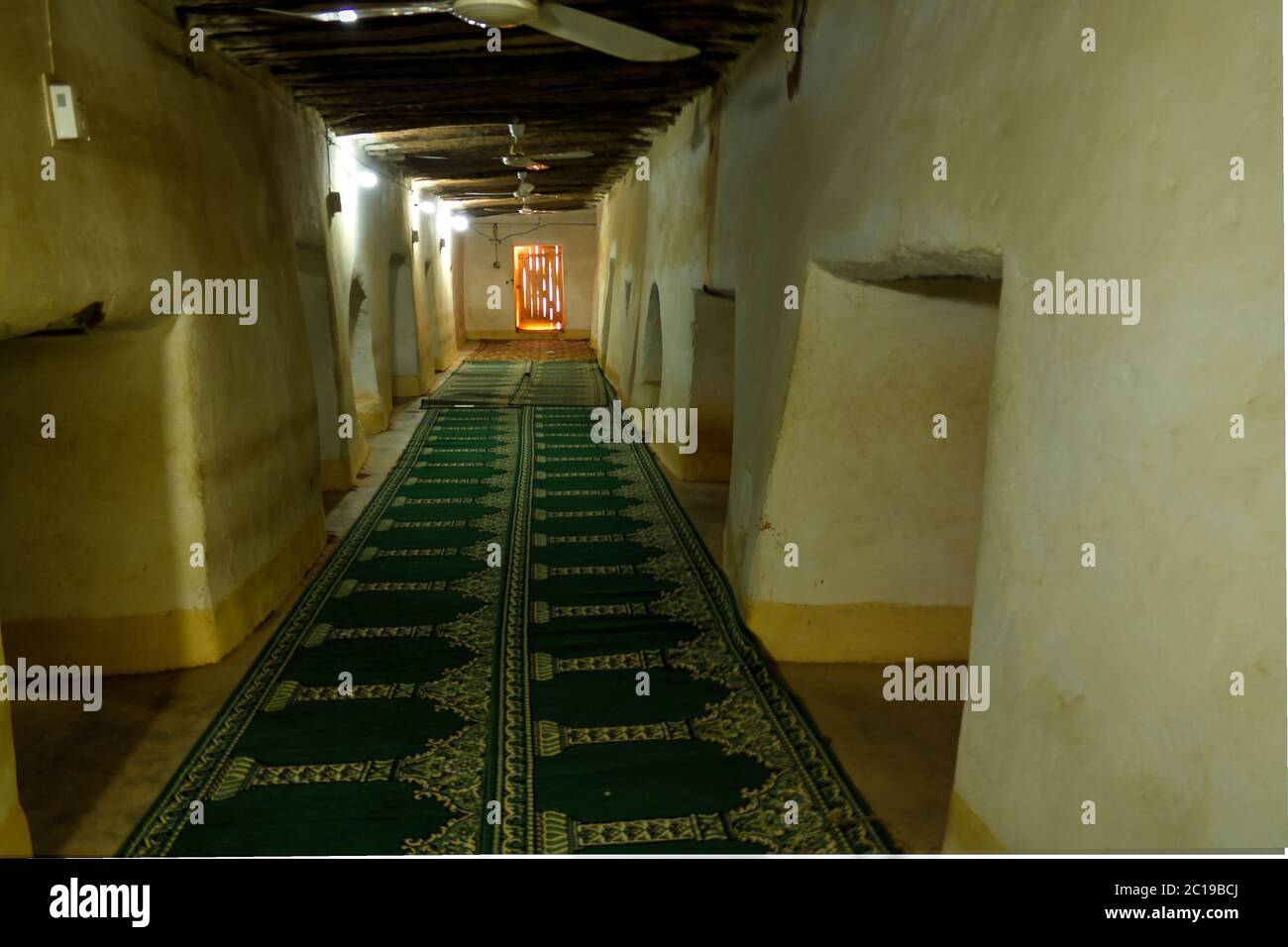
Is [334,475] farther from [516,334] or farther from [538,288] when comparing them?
[538,288]

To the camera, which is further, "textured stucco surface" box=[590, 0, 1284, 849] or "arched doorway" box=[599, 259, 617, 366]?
"arched doorway" box=[599, 259, 617, 366]

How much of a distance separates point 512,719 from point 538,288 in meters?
22.2

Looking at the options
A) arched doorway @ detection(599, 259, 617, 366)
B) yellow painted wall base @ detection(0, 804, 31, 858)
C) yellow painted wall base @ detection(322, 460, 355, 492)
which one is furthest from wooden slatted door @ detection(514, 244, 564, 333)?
yellow painted wall base @ detection(0, 804, 31, 858)

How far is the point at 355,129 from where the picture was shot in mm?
9266

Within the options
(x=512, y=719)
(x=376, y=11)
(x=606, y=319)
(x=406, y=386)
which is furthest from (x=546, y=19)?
(x=606, y=319)

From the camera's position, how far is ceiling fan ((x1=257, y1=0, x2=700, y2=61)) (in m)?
4.27

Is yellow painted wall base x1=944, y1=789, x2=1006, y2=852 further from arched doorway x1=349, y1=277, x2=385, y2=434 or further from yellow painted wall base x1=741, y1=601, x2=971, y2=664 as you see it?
arched doorway x1=349, y1=277, x2=385, y2=434

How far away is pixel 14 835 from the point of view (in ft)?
10.7

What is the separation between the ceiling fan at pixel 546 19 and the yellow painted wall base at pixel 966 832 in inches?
132

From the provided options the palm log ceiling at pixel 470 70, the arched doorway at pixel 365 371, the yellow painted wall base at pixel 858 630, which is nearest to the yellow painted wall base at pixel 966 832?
the yellow painted wall base at pixel 858 630

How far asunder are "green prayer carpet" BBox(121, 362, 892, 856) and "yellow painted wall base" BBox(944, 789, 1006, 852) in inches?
17.1

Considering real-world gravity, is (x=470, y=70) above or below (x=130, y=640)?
above
